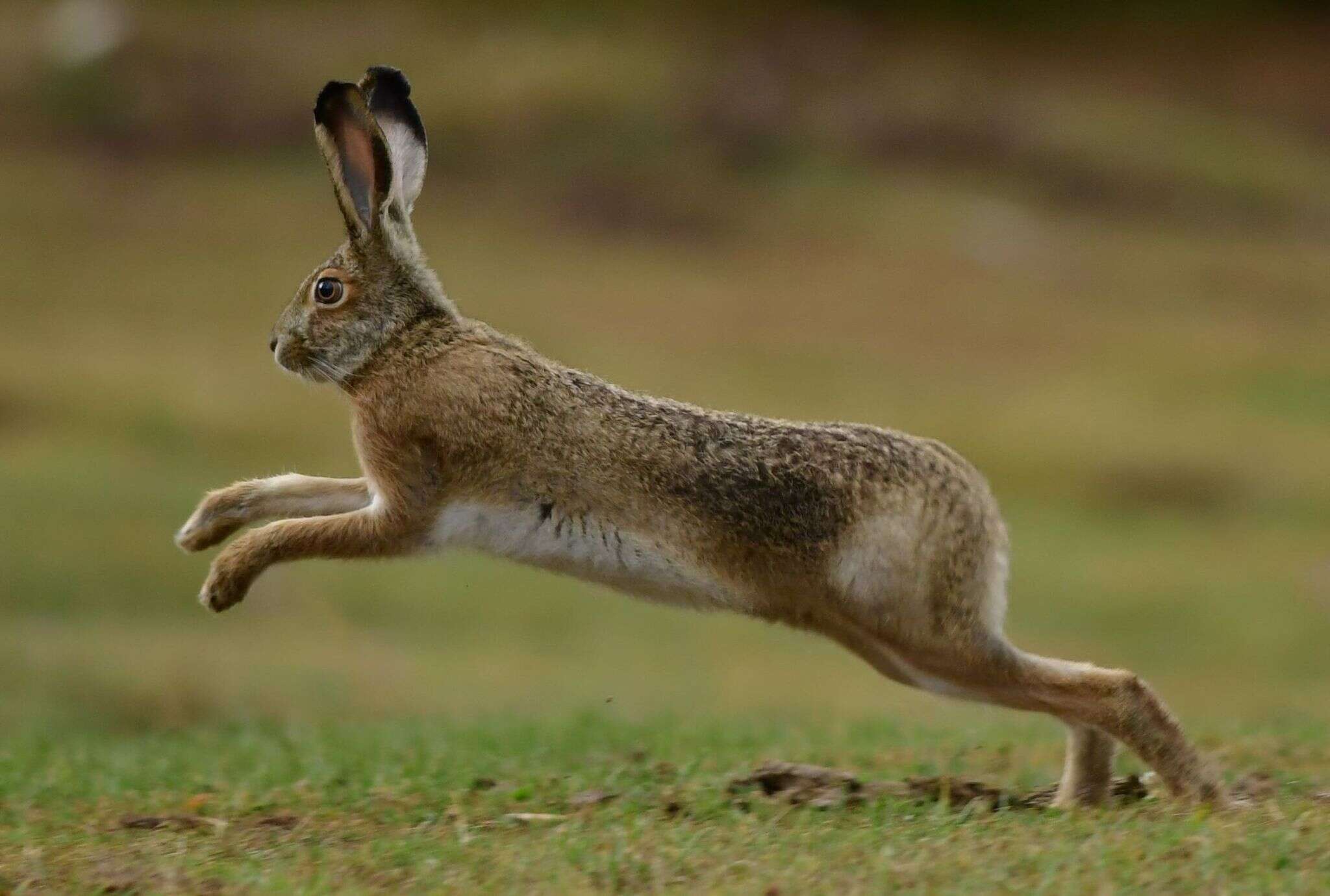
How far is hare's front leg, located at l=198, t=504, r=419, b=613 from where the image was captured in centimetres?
670

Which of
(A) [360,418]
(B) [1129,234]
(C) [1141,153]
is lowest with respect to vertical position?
(A) [360,418]

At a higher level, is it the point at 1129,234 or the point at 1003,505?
the point at 1129,234

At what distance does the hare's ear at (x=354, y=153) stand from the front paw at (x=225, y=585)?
1.43 metres

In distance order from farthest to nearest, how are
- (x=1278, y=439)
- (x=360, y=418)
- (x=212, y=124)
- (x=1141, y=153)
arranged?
(x=1141, y=153) → (x=212, y=124) → (x=1278, y=439) → (x=360, y=418)

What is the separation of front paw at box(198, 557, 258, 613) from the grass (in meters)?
0.81

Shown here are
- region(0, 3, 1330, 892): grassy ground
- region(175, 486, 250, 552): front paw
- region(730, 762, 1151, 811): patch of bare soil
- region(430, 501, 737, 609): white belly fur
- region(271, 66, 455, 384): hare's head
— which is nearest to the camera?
region(0, 3, 1330, 892): grassy ground

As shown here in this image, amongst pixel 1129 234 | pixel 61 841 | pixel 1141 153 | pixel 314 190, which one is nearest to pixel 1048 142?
pixel 1141 153

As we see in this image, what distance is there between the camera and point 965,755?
323 inches

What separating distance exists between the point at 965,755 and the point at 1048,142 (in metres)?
35.3

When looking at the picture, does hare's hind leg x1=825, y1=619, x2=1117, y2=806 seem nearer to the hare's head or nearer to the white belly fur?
the white belly fur

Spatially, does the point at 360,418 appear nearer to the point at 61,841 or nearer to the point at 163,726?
the point at 61,841

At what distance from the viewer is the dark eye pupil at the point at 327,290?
7164 mm

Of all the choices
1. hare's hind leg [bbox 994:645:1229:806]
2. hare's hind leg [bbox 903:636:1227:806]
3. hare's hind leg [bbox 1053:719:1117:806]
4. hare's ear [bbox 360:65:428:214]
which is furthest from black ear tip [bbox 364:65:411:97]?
hare's hind leg [bbox 1053:719:1117:806]

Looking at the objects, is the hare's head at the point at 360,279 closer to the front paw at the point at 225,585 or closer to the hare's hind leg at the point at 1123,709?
the front paw at the point at 225,585
